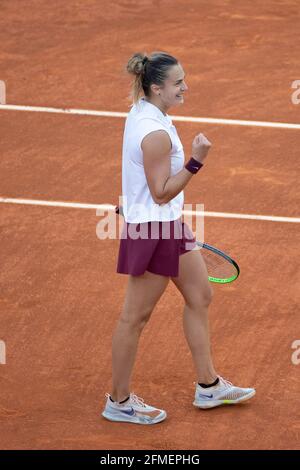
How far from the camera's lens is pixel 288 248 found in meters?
9.62

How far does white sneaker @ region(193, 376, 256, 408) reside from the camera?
7430 millimetres

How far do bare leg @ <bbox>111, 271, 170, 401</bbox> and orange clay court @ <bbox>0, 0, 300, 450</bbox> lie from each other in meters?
0.30

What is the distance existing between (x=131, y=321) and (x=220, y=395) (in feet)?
2.52

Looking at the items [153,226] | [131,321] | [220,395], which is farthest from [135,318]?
[220,395]

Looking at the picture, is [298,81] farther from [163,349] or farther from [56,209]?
[163,349]

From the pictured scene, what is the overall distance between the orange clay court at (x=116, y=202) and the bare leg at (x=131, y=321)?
0.30 m

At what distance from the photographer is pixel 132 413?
24.0 ft

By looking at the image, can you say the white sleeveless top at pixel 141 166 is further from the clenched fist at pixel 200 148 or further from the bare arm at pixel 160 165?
the clenched fist at pixel 200 148

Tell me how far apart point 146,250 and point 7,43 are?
7884 millimetres

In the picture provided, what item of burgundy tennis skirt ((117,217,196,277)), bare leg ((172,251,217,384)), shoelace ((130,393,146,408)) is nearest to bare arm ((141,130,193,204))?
burgundy tennis skirt ((117,217,196,277))

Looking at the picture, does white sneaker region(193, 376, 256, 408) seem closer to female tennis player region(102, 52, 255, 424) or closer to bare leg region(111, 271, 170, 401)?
female tennis player region(102, 52, 255, 424)

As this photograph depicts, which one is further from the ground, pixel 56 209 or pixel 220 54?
pixel 220 54

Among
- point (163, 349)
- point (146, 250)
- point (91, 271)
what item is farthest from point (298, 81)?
point (146, 250)

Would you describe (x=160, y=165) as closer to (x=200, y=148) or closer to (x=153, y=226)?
(x=200, y=148)
